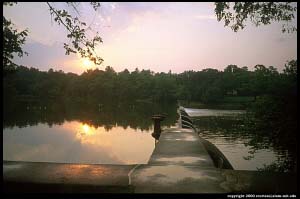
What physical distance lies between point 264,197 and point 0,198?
4.68m

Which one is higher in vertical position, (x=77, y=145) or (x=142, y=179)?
(x=142, y=179)

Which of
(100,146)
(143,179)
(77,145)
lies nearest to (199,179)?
(143,179)

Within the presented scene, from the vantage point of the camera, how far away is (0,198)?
5.25 meters

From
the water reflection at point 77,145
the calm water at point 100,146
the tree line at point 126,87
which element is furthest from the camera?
the tree line at point 126,87

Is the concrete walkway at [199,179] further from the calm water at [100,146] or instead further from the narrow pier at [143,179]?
the calm water at [100,146]

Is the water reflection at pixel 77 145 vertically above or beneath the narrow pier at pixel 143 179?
beneath

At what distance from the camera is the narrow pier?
17.7 ft

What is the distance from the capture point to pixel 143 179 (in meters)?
5.82

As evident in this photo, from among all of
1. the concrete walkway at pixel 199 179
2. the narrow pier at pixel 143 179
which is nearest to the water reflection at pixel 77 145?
the concrete walkway at pixel 199 179

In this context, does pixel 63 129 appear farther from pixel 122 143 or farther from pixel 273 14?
pixel 273 14

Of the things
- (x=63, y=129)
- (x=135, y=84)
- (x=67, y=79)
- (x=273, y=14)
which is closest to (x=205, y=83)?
(x=135, y=84)

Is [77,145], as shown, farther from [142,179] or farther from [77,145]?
[142,179]

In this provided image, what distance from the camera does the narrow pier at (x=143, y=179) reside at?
5383 millimetres

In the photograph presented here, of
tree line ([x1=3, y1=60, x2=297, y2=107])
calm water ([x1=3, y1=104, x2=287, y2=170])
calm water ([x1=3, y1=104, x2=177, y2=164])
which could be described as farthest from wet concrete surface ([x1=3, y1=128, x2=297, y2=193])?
tree line ([x1=3, y1=60, x2=297, y2=107])
